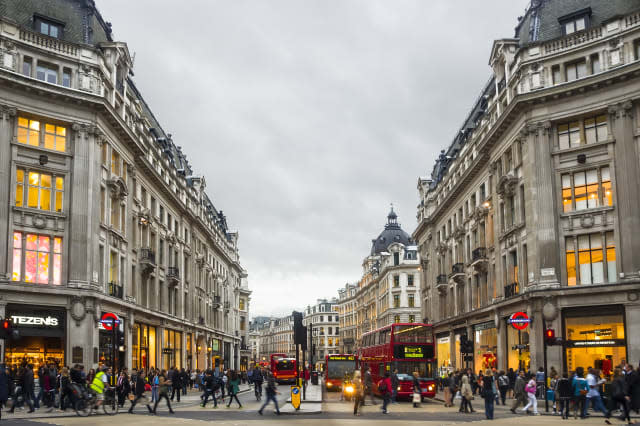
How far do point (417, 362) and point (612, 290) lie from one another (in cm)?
1115

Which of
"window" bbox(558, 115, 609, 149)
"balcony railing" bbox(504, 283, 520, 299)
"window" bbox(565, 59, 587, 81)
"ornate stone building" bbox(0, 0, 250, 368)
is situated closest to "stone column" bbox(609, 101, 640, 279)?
"window" bbox(558, 115, 609, 149)

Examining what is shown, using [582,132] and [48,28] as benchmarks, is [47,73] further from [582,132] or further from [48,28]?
[582,132]

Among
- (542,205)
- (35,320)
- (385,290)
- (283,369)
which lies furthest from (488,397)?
(385,290)

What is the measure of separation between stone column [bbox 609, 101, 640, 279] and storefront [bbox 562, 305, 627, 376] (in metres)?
2.37

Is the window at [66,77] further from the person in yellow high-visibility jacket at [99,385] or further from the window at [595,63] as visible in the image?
the window at [595,63]

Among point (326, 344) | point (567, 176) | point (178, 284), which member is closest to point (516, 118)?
point (567, 176)

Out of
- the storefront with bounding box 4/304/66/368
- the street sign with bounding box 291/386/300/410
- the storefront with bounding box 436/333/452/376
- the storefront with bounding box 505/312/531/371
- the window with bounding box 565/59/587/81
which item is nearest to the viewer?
the street sign with bounding box 291/386/300/410

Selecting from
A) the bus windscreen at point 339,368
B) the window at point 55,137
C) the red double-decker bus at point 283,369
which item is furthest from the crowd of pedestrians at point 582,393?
the red double-decker bus at point 283,369

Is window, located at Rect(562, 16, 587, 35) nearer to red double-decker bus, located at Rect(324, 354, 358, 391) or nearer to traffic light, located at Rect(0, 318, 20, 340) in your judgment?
red double-decker bus, located at Rect(324, 354, 358, 391)

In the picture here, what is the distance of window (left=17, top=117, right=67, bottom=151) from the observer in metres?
38.4

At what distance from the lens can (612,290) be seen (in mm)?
37156

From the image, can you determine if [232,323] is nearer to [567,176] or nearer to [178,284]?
[178,284]

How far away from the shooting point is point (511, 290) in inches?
1752

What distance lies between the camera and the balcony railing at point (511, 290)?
43.5m
